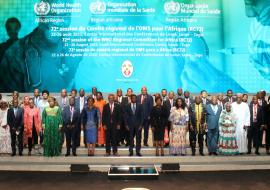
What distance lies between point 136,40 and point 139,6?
970 millimetres

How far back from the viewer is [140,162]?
30.8ft

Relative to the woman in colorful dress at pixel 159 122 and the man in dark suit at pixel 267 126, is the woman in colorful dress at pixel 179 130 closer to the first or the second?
the woman in colorful dress at pixel 159 122

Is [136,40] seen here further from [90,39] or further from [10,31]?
[10,31]

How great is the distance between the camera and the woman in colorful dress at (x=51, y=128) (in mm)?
9531

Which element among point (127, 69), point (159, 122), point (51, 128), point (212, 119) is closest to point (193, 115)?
point (212, 119)

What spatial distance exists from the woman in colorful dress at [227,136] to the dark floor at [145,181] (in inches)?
32.2

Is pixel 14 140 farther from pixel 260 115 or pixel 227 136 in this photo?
pixel 260 115

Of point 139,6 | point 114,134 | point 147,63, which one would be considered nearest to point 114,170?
point 114,134

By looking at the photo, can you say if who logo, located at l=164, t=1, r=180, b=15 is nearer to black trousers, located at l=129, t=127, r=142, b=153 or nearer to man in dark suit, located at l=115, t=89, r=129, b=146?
man in dark suit, located at l=115, t=89, r=129, b=146

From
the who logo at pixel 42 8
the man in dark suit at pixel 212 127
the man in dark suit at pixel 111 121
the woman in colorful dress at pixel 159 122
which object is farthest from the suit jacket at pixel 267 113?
the who logo at pixel 42 8

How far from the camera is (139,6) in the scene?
12594 millimetres

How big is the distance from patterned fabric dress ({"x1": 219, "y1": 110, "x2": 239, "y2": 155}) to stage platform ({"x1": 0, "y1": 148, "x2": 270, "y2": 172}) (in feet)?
0.58

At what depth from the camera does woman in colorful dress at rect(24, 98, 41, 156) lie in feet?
32.0

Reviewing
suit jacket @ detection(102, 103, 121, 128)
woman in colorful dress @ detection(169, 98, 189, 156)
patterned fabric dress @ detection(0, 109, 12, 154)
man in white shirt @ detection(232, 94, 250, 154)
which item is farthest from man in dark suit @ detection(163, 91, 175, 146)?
patterned fabric dress @ detection(0, 109, 12, 154)
